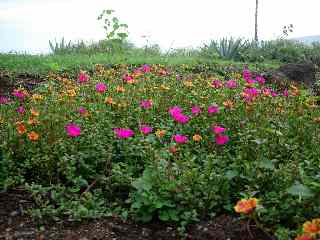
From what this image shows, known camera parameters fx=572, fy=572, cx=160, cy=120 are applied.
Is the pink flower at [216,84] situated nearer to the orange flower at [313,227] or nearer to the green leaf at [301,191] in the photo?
the green leaf at [301,191]

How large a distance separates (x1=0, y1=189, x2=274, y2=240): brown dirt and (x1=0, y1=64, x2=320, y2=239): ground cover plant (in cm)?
6

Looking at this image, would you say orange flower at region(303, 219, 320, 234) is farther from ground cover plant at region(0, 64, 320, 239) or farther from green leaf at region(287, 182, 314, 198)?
green leaf at region(287, 182, 314, 198)

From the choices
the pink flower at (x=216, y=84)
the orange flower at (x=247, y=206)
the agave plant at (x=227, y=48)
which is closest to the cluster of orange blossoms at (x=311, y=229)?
the orange flower at (x=247, y=206)

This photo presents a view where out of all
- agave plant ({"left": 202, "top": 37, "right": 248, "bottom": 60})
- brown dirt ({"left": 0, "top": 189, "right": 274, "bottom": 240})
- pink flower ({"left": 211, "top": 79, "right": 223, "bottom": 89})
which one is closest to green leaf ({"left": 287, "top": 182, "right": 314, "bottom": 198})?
brown dirt ({"left": 0, "top": 189, "right": 274, "bottom": 240})

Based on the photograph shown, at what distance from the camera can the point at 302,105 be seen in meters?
4.96

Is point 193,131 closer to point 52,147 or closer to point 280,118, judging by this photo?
point 280,118

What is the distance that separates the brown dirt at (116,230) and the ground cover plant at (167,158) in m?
0.06

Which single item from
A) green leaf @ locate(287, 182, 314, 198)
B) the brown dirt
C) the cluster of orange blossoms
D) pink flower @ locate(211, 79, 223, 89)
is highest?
pink flower @ locate(211, 79, 223, 89)

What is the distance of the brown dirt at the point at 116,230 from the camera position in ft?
9.86

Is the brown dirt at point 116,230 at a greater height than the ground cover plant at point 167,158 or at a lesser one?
lesser

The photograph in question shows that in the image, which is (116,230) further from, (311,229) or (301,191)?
(311,229)

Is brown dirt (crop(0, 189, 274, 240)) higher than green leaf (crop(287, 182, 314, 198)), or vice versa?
green leaf (crop(287, 182, 314, 198))

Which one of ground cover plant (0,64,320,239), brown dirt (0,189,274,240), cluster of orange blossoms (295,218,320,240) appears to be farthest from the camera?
ground cover plant (0,64,320,239)

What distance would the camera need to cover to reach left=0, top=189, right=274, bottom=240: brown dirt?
3.01 metres
